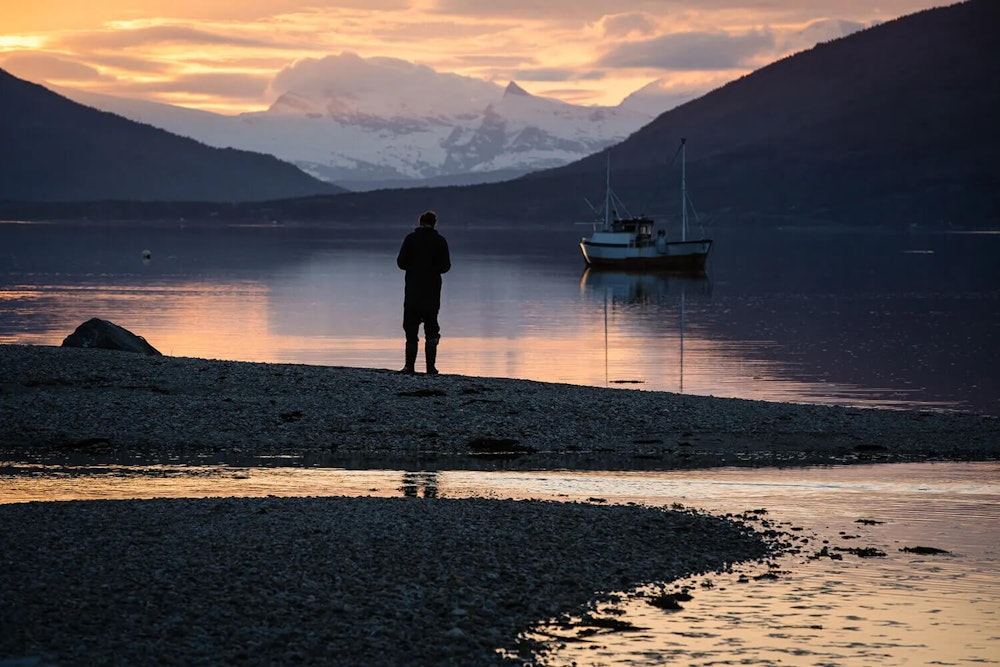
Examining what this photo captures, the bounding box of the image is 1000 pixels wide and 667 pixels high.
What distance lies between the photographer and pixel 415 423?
2284 centimetres

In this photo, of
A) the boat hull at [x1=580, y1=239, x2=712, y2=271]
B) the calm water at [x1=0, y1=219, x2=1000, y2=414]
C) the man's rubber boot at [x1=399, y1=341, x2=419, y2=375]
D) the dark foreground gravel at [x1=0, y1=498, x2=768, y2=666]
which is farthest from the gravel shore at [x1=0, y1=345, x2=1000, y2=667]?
the boat hull at [x1=580, y1=239, x2=712, y2=271]

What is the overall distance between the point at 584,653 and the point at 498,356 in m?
30.4

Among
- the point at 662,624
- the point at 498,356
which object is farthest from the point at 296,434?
the point at 498,356

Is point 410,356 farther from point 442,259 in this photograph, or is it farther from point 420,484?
point 420,484

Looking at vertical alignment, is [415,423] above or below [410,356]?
below

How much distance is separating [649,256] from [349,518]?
108764 mm

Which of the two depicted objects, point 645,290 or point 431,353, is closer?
point 431,353

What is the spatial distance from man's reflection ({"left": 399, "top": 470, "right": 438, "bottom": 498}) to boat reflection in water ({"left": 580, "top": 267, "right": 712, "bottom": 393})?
1950 cm

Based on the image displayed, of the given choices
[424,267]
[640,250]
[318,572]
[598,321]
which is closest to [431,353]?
[424,267]

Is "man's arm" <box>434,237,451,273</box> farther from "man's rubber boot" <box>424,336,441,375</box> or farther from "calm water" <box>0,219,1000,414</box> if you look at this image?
"calm water" <box>0,219,1000,414</box>

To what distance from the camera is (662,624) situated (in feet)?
40.2

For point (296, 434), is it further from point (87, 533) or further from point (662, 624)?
point (662, 624)

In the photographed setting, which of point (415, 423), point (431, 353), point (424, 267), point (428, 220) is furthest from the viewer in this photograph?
point (431, 353)

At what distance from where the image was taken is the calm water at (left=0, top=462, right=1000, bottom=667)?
11.8 meters
